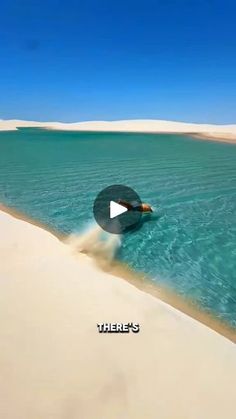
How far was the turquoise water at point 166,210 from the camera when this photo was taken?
8875 millimetres

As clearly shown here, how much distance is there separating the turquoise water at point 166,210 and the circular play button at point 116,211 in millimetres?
411

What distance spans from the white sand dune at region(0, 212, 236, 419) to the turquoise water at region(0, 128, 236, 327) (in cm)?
156

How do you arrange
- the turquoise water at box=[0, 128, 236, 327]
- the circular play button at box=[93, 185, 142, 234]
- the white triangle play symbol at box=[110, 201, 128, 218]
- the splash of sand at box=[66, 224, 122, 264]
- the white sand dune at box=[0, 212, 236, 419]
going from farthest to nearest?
the white triangle play symbol at box=[110, 201, 128, 218] → the circular play button at box=[93, 185, 142, 234] → the splash of sand at box=[66, 224, 122, 264] → the turquoise water at box=[0, 128, 236, 327] → the white sand dune at box=[0, 212, 236, 419]

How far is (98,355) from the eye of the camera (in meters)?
5.42

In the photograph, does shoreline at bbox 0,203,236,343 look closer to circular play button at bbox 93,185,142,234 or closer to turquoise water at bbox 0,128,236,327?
turquoise water at bbox 0,128,236,327

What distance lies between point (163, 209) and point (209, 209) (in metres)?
2.16

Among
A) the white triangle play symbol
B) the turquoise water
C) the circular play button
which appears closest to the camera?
the turquoise water

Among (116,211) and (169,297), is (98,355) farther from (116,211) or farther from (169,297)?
(116,211)

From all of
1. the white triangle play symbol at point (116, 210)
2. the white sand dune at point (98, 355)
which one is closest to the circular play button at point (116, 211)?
the white triangle play symbol at point (116, 210)

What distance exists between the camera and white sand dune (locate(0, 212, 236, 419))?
454 centimetres

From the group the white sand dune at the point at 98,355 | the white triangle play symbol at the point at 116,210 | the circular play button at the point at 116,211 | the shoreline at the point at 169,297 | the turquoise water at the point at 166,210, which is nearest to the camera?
the white sand dune at the point at 98,355

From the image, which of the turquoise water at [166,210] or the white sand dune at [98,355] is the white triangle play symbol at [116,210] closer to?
the turquoise water at [166,210]

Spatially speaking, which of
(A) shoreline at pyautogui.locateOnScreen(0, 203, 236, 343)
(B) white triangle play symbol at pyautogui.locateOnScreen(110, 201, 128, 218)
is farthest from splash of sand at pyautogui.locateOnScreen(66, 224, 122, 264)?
(B) white triangle play symbol at pyautogui.locateOnScreen(110, 201, 128, 218)

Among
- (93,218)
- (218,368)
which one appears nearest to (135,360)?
(218,368)
